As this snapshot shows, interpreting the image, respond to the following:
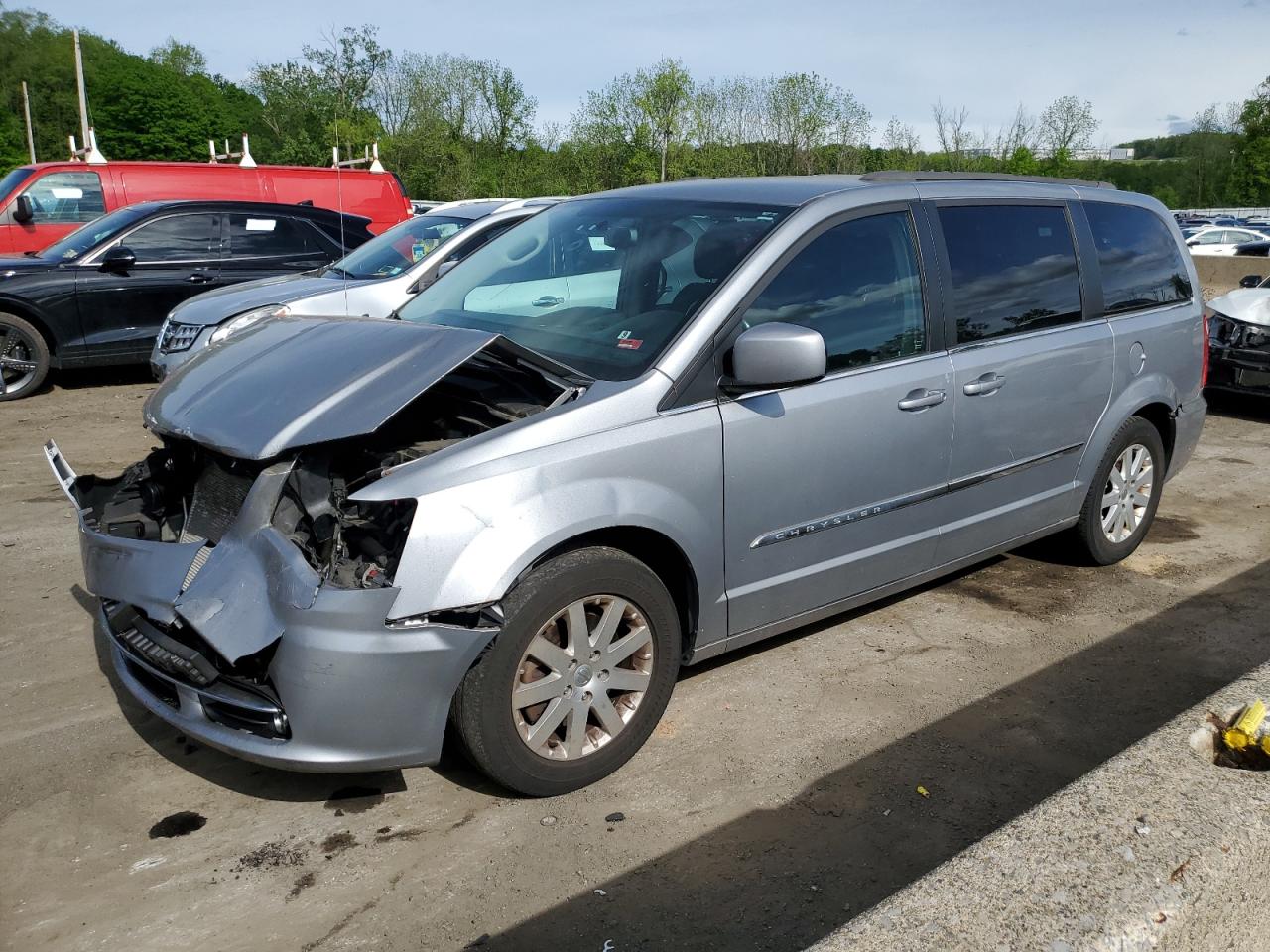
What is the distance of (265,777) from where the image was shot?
139 inches

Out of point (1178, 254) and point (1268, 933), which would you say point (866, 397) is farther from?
point (1178, 254)

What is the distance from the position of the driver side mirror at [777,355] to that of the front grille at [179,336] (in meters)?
6.15

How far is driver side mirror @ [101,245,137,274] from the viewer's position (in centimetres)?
1011

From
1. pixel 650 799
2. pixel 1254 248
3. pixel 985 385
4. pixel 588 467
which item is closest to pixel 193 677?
pixel 588 467

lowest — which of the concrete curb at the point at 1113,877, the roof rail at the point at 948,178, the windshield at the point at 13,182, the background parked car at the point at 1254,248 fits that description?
the concrete curb at the point at 1113,877

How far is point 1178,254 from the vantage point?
5.62m

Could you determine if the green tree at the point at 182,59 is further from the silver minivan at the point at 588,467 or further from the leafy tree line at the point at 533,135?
the silver minivan at the point at 588,467

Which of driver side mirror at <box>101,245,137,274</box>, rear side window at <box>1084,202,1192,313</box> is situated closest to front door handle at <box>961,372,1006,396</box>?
rear side window at <box>1084,202,1192,313</box>

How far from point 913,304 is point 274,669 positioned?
2.70 m

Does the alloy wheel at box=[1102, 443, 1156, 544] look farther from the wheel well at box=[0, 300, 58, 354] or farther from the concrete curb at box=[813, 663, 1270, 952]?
the wheel well at box=[0, 300, 58, 354]

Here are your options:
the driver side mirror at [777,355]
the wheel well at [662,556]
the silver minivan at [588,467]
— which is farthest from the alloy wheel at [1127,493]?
the wheel well at [662,556]

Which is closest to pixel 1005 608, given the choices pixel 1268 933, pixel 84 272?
pixel 1268 933

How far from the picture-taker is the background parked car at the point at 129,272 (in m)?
9.87

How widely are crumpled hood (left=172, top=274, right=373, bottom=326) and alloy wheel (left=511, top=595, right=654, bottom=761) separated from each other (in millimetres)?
5713
